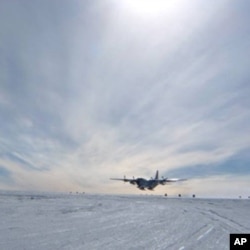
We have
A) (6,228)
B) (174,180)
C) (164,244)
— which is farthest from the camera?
(174,180)

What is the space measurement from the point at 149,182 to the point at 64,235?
90.2 metres

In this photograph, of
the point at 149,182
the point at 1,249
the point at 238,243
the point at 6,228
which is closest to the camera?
the point at 1,249

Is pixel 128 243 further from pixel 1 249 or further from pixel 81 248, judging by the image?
pixel 1 249

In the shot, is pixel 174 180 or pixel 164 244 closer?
pixel 164 244

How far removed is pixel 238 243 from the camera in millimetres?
12062

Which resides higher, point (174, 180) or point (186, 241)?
point (174, 180)

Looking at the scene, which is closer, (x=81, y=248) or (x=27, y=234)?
(x=81, y=248)

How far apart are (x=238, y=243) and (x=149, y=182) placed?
9242cm

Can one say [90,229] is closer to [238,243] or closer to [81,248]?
[81,248]

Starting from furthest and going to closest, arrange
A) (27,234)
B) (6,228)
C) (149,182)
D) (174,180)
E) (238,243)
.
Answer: (174,180) → (149,182) → (6,228) → (27,234) → (238,243)

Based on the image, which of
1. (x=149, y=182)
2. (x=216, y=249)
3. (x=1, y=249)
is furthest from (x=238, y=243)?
(x=149, y=182)

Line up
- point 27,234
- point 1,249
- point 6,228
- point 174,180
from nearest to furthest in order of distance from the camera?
point 1,249
point 27,234
point 6,228
point 174,180

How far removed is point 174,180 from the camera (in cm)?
11381

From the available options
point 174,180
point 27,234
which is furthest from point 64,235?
point 174,180
